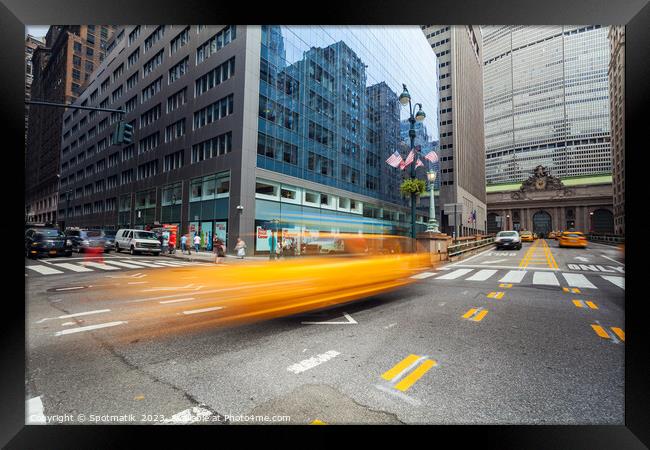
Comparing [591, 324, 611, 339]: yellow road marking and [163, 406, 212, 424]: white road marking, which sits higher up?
[163, 406, 212, 424]: white road marking

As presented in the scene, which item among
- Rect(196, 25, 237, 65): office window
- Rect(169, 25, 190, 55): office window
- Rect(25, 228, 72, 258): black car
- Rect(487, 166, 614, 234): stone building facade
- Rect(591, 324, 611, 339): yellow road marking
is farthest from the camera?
Rect(487, 166, 614, 234): stone building facade

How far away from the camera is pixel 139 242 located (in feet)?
68.3

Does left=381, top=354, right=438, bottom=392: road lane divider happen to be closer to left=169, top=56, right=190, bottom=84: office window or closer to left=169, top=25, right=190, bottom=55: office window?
left=169, top=56, right=190, bottom=84: office window

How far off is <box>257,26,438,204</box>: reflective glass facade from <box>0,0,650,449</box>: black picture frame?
741 inches

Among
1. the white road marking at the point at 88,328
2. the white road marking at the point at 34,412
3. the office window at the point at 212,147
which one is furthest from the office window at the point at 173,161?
the white road marking at the point at 34,412

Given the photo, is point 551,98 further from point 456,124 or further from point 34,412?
point 456,124

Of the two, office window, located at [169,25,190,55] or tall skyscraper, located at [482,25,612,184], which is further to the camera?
office window, located at [169,25,190,55]

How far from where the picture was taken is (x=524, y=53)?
20344mm

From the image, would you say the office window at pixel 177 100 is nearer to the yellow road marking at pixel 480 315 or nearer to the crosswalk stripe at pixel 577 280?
the yellow road marking at pixel 480 315

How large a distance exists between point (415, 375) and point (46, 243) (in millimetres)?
22395

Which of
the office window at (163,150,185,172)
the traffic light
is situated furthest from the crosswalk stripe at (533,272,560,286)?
the office window at (163,150,185,172)

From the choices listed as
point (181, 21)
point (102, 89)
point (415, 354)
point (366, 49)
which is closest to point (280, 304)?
point (415, 354)

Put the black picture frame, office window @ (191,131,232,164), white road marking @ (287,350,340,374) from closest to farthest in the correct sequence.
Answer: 1. the black picture frame
2. white road marking @ (287,350,340,374)
3. office window @ (191,131,232,164)

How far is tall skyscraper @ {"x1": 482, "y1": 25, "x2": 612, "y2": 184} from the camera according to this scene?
13.3 m
